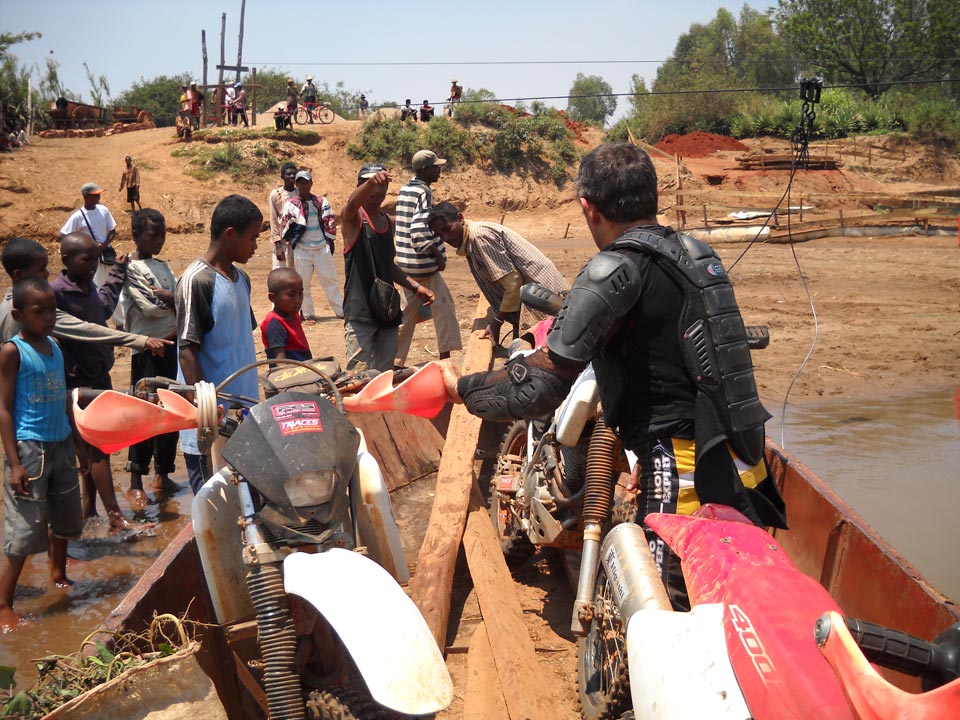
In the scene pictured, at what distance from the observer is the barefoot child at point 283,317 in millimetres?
5422

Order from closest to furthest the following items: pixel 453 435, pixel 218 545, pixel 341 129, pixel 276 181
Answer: pixel 218 545 < pixel 453 435 < pixel 276 181 < pixel 341 129

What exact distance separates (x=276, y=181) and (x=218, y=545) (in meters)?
22.0

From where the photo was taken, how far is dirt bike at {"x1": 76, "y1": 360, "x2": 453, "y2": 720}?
2.48 meters

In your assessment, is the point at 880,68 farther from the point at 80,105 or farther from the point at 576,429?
the point at 576,429

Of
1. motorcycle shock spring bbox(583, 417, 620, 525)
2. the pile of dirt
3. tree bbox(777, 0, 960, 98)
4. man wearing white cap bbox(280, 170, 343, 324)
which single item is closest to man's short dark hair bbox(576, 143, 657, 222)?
motorcycle shock spring bbox(583, 417, 620, 525)

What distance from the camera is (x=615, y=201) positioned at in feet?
9.34

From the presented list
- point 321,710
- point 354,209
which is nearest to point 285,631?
point 321,710

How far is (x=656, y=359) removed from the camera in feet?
8.95

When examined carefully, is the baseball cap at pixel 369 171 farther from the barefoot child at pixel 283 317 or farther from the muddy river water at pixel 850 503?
the muddy river water at pixel 850 503

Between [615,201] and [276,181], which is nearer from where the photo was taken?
[615,201]

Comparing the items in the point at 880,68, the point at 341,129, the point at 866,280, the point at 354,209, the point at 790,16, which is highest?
the point at 790,16

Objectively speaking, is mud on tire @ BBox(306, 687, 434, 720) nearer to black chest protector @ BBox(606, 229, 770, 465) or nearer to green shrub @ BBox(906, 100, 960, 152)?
black chest protector @ BBox(606, 229, 770, 465)

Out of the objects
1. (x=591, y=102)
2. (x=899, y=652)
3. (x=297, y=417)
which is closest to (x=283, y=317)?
(x=297, y=417)

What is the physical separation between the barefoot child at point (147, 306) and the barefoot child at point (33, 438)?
4.59 feet
